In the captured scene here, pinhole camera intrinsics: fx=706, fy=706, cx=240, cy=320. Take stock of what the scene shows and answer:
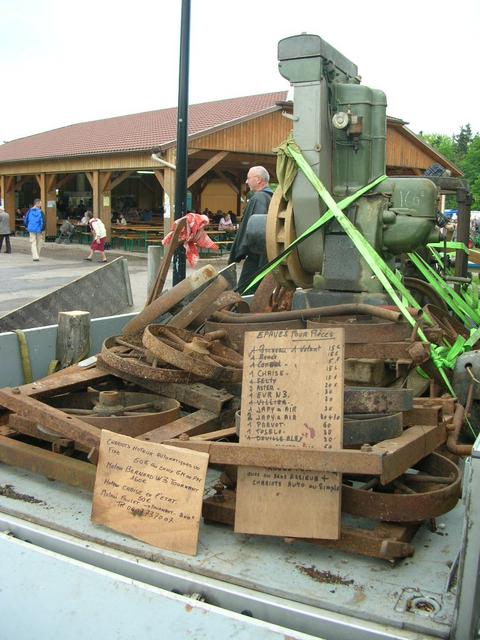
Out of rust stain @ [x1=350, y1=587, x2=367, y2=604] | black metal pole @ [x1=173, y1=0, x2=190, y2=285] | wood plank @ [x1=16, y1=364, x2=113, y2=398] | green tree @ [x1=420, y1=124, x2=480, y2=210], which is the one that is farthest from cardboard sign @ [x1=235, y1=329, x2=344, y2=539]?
green tree @ [x1=420, y1=124, x2=480, y2=210]

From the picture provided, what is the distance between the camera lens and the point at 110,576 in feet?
6.11

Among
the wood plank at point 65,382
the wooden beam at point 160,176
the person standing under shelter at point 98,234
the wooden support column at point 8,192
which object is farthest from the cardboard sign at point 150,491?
the wooden support column at point 8,192

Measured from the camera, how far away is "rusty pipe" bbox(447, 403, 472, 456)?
8.00 ft

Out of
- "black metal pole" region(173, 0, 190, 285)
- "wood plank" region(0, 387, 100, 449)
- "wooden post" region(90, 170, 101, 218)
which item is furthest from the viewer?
"wooden post" region(90, 170, 101, 218)

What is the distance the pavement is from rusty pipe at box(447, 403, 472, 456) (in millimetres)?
6510

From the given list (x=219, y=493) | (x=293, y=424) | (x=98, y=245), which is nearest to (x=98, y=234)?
(x=98, y=245)

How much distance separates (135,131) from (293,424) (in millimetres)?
23344

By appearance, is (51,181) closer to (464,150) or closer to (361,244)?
(361,244)

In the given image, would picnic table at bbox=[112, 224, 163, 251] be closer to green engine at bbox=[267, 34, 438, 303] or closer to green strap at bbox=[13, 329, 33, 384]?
green engine at bbox=[267, 34, 438, 303]

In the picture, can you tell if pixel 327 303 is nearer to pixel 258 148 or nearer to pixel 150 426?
pixel 150 426

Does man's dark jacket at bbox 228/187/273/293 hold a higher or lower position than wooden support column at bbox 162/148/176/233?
lower

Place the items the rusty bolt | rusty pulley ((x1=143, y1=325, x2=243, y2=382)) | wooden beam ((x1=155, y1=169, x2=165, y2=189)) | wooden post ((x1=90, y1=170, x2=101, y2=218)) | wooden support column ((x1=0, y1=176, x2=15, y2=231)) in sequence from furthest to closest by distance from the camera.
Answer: wooden support column ((x1=0, y1=176, x2=15, y2=231)) < wooden post ((x1=90, y1=170, x2=101, y2=218)) < wooden beam ((x1=155, y1=169, x2=165, y2=189)) < rusty pulley ((x1=143, y1=325, x2=243, y2=382)) < the rusty bolt

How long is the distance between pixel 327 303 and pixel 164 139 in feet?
56.8

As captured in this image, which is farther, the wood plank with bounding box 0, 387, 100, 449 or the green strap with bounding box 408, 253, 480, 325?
the green strap with bounding box 408, 253, 480, 325
